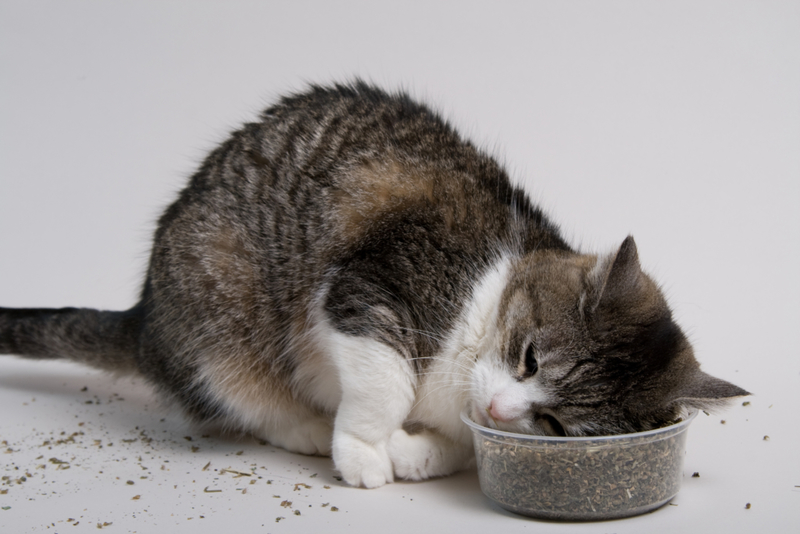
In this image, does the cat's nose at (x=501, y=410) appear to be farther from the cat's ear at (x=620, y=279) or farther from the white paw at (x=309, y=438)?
the white paw at (x=309, y=438)

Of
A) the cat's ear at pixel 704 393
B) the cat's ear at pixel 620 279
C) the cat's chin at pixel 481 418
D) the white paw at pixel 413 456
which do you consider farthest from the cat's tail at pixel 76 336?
the cat's ear at pixel 704 393

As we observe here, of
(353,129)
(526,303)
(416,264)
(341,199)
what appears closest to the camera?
(526,303)

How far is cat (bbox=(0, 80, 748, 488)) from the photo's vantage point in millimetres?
2102

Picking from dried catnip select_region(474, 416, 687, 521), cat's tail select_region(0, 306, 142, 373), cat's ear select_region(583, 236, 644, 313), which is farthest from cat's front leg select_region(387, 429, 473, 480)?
cat's tail select_region(0, 306, 142, 373)

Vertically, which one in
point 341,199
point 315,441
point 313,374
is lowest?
point 315,441

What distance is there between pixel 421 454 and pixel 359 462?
22cm

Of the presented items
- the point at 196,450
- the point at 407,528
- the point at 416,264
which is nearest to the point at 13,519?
the point at 196,450

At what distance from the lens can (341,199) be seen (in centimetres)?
271

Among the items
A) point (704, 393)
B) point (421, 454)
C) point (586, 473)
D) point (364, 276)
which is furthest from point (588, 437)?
point (364, 276)

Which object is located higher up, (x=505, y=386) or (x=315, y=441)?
(x=505, y=386)

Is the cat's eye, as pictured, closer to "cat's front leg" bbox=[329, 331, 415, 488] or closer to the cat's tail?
"cat's front leg" bbox=[329, 331, 415, 488]

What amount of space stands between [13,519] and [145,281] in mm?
1334

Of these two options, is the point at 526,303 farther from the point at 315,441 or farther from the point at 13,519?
the point at 13,519

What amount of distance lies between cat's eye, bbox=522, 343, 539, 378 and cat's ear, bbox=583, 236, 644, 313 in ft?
0.71
